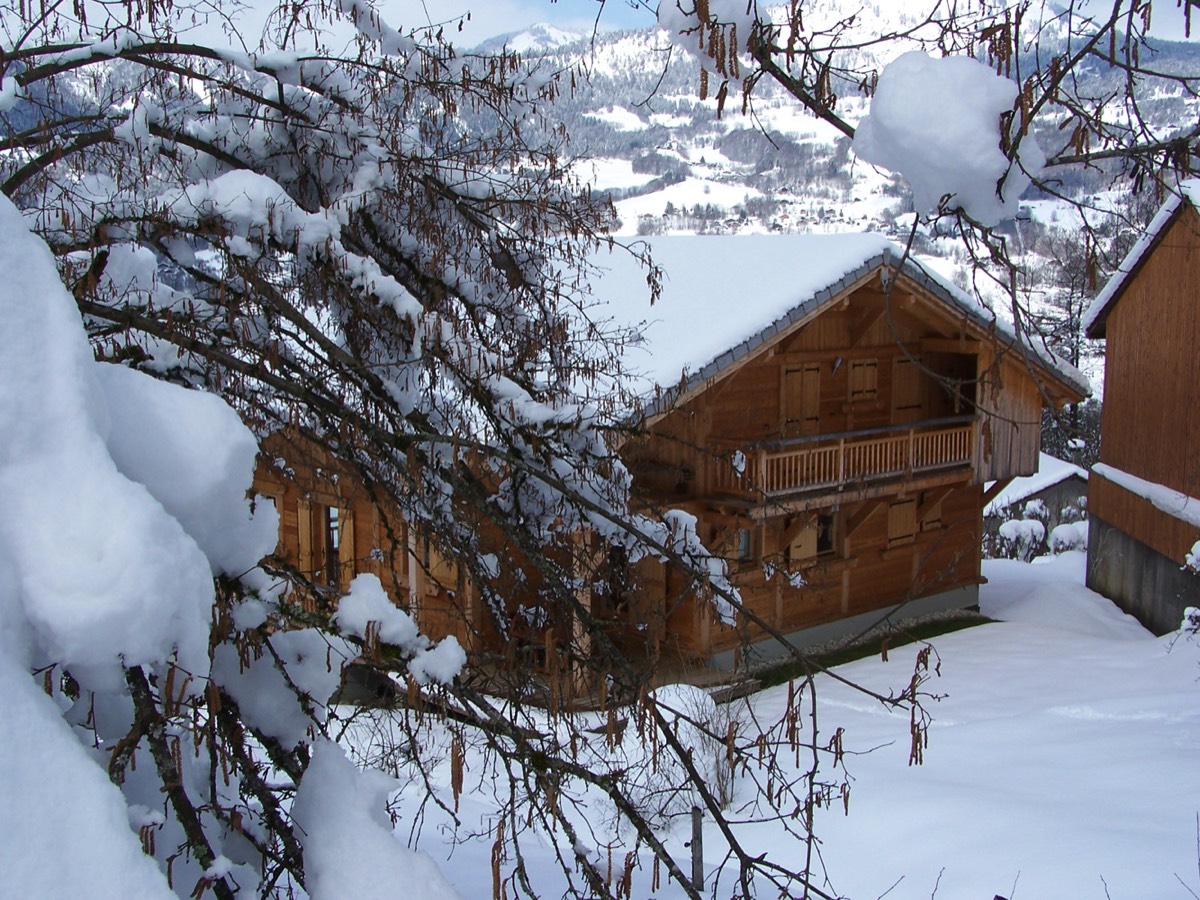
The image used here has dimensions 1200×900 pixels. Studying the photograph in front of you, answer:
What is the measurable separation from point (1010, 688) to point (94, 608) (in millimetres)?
16553

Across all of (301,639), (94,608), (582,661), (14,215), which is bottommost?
(582,661)

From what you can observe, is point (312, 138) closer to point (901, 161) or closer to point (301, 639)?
point (301, 639)

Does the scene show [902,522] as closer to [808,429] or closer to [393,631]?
[808,429]

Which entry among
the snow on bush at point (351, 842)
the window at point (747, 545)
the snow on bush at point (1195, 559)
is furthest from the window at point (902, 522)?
the snow on bush at point (351, 842)

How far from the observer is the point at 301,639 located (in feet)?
11.3

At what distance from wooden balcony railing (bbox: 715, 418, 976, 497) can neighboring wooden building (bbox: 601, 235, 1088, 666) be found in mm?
42

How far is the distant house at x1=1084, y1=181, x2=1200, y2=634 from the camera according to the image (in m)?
18.5

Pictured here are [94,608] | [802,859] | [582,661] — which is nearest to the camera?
[94,608]

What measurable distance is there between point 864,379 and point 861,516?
2620 millimetres

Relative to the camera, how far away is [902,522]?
20.5 metres

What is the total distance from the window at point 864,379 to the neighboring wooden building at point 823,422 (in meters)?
0.04

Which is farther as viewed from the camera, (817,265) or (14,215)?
(817,265)

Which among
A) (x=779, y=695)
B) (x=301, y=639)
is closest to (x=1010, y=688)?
(x=779, y=695)

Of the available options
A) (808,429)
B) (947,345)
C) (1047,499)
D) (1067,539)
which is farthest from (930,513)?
(1047,499)
